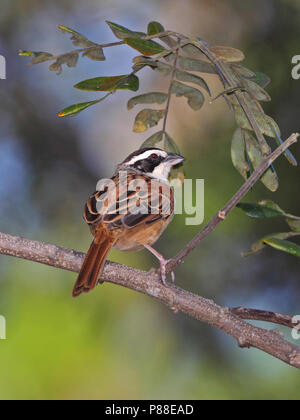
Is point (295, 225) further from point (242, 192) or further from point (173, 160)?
point (173, 160)

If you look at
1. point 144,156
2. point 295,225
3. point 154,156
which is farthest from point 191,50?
point 144,156

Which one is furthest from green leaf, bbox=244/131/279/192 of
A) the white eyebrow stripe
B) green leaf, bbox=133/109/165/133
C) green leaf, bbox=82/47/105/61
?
the white eyebrow stripe

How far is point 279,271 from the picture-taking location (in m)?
5.64

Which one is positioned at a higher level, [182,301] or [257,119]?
[257,119]

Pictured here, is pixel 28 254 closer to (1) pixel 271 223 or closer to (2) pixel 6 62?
(1) pixel 271 223

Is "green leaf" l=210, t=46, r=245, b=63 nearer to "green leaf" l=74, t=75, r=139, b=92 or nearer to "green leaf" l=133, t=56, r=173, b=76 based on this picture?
"green leaf" l=133, t=56, r=173, b=76

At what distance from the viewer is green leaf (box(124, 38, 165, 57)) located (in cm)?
332

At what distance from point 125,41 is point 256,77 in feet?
2.77

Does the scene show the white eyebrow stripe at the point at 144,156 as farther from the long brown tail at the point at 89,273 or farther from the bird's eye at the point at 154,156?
the long brown tail at the point at 89,273

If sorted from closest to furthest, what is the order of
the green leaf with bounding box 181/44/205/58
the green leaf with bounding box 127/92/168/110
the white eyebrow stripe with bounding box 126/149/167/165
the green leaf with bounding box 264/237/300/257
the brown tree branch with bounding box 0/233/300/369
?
the green leaf with bounding box 264/237/300/257, the brown tree branch with bounding box 0/233/300/369, the green leaf with bounding box 181/44/205/58, the green leaf with bounding box 127/92/168/110, the white eyebrow stripe with bounding box 126/149/167/165

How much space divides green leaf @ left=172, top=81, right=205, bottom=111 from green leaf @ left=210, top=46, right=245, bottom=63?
54cm

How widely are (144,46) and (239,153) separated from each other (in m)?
0.85

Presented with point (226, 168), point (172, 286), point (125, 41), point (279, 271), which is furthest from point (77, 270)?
point (279, 271)

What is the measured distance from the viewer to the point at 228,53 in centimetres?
364
